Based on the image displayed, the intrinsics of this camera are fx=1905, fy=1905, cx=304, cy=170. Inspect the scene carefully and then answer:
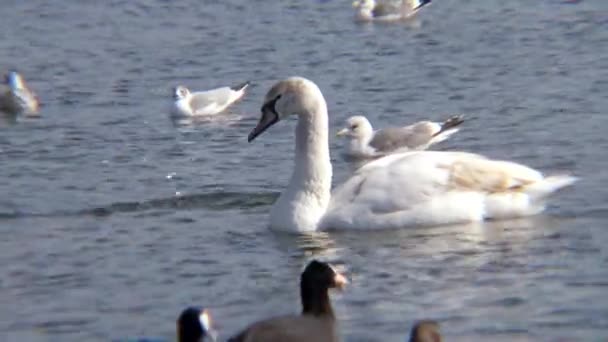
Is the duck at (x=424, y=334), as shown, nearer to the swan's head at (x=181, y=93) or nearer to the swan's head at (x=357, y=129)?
the swan's head at (x=357, y=129)

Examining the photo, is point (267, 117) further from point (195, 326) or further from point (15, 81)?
point (15, 81)

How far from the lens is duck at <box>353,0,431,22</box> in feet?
86.2

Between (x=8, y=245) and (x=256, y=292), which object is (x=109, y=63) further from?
(x=256, y=292)

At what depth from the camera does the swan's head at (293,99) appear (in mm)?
13797

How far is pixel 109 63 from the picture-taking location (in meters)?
22.7

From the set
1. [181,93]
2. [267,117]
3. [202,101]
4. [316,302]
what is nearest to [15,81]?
[181,93]

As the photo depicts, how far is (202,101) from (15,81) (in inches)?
91.9

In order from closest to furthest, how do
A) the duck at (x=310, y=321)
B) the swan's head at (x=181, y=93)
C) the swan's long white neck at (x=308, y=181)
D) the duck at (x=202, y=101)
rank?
the duck at (x=310, y=321) < the swan's long white neck at (x=308, y=181) < the duck at (x=202, y=101) < the swan's head at (x=181, y=93)

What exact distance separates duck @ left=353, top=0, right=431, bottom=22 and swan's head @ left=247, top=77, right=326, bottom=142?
12.2m

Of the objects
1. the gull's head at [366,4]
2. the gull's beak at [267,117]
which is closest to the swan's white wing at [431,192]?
the gull's beak at [267,117]

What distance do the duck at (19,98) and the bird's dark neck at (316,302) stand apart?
1065 cm

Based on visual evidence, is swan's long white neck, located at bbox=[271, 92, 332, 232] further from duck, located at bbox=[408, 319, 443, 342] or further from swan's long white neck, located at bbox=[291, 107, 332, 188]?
duck, located at bbox=[408, 319, 443, 342]

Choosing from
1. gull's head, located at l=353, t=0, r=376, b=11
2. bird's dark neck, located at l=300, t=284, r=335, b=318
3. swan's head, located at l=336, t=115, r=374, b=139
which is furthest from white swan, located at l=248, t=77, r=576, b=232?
gull's head, located at l=353, t=0, r=376, b=11

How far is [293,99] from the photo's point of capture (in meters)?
13.8
